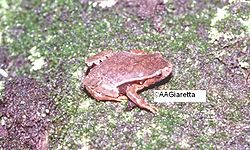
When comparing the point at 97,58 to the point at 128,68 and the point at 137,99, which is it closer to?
the point at 128,68

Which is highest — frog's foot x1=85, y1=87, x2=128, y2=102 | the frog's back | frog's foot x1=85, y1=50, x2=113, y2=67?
the frog's back

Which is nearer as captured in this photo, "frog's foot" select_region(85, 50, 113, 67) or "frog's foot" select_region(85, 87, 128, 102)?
"frog's foot" select_region(85, 87, 128, 102)

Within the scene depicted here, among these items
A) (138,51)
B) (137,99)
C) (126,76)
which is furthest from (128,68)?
(138,51)

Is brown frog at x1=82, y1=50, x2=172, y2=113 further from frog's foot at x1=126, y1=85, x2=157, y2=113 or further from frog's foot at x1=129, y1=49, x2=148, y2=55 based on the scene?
frog's foot at x1=129, y1=49, x2=148, y2=55

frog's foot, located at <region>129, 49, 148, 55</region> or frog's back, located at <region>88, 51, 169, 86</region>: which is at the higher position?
frog's back, located at <region>88, 51, 169, 86</region>

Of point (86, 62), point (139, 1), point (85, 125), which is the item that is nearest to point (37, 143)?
point (85, 125)

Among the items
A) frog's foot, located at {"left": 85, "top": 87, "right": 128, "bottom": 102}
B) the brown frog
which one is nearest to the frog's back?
the brown frog

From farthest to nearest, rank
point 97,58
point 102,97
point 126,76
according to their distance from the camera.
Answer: point 97,58 < point 102,97 < point 126,76

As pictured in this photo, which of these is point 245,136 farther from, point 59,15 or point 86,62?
point 59,15
